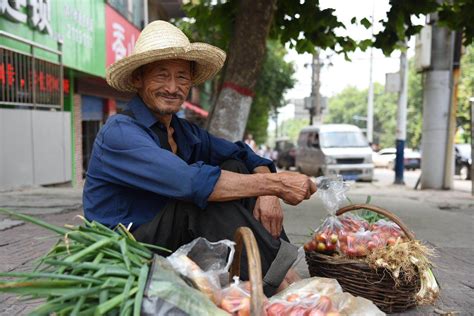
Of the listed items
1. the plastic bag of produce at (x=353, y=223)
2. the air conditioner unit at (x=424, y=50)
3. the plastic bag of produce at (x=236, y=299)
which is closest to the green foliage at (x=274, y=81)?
the air conditioner unit at (x=424, y=50)

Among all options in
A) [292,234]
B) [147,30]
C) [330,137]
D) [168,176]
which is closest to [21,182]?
[292,234]

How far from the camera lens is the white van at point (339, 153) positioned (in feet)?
50.2

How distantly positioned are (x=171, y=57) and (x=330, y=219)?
123 centimetres

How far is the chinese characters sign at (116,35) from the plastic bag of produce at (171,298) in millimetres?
11929

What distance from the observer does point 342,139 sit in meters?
16.2

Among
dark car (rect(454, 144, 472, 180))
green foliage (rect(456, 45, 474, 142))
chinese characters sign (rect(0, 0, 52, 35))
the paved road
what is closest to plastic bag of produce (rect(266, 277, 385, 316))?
chinese characters sign (rect(0, 0, 52, 35))

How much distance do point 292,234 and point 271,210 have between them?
2619 mm

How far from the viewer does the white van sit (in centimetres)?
1529

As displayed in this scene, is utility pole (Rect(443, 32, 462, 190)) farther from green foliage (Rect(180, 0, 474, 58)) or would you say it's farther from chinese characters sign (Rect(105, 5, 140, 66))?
chinese characters sign (Rect(105, 5, 140, 66))

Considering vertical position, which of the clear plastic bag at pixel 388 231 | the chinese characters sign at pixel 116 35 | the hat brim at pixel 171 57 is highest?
the chinese characters sign at pixel 116 35

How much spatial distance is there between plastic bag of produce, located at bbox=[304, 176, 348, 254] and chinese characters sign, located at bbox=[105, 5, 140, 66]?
11.0 metres

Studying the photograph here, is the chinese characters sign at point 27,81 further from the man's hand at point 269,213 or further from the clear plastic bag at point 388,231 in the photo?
the clear plastic bag at point 388,231

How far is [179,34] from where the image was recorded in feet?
8.21

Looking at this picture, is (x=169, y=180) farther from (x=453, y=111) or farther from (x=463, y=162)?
(x=463, y=162)
